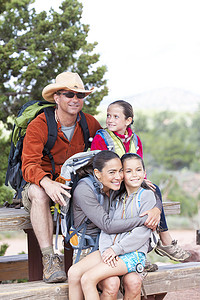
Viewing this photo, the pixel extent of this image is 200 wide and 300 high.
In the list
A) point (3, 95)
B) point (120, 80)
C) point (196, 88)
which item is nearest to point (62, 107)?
point (3, 95)

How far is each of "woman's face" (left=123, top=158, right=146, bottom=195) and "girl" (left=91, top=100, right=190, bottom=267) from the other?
1.00ft

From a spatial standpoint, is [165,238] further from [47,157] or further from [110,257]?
[47,157]

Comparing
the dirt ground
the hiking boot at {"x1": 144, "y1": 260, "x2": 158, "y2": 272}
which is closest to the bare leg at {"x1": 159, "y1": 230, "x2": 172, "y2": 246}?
the hiking boot at {"x1": 144, "y1": 260, "x2": 158, "y2": 272}

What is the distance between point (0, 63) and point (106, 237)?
12.5 feet

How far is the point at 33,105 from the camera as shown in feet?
12.3

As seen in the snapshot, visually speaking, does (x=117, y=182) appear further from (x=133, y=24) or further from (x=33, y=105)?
(x=133, y=24)

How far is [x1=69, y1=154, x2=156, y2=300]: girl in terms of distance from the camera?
2.76 m

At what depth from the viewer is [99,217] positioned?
2.83 metres

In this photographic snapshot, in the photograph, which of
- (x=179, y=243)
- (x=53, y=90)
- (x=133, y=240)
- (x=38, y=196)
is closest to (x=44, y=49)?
(x=53, y=90)

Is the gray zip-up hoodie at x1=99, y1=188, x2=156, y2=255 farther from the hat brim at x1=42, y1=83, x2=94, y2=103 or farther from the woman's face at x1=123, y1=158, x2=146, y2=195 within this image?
the hat brim at x1=42, y1=83, x2=94, y2=103

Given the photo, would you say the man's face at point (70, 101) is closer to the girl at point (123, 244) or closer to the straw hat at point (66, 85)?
the straw hat at point (66, 85)

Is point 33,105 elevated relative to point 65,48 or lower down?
lower down

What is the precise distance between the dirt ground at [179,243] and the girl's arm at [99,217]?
3097mm

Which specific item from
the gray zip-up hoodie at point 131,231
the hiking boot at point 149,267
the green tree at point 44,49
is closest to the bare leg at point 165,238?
the hiking boot at point 149,267
